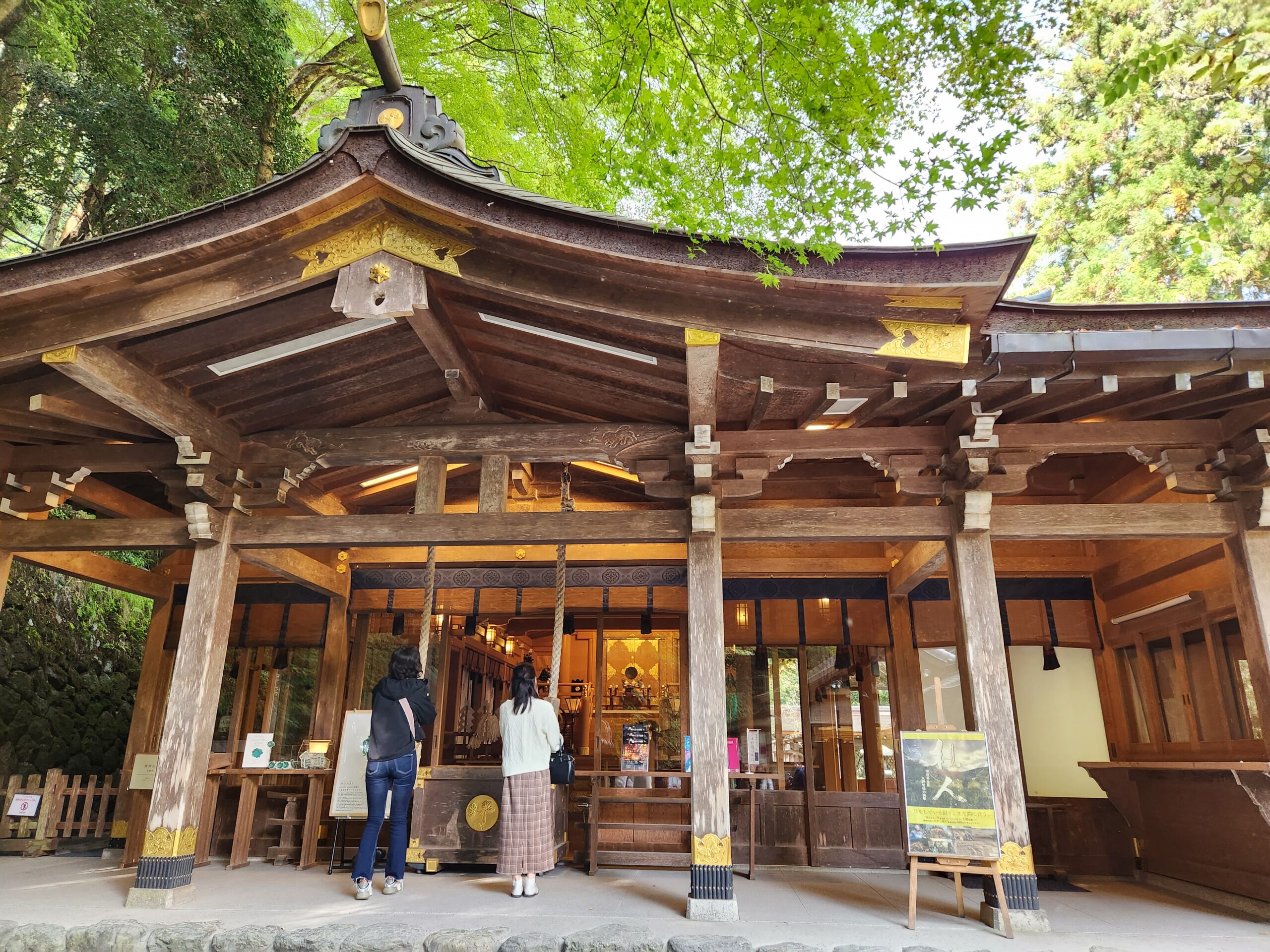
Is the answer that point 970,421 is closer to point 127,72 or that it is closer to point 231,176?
point 231,176

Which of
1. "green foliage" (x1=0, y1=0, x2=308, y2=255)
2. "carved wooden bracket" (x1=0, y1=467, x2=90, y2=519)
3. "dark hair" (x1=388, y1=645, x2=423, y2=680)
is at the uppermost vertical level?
"green foliage" (x1=0, y1=0, x2=308, y2=255)

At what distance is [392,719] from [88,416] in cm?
296

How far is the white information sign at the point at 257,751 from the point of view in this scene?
6.94m

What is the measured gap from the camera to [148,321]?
4648 millimetres

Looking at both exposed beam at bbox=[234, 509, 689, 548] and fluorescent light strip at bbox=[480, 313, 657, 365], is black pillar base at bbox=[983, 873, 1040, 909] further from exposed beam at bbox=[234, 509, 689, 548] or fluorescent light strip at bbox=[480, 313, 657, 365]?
fluorescent light strip at bbox=[480, 313, 657, 365]

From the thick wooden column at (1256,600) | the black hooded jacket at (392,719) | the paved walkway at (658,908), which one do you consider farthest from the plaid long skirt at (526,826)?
the thick wooden column at (1256,600)

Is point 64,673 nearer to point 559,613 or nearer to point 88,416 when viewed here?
point 88,416

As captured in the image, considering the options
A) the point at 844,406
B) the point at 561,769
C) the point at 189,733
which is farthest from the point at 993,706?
the point at 189,733

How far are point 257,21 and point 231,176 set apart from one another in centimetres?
209

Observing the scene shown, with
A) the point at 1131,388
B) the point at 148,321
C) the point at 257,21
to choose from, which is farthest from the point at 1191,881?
the point at 257,21

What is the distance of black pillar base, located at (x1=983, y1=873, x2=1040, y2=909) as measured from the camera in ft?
15.5

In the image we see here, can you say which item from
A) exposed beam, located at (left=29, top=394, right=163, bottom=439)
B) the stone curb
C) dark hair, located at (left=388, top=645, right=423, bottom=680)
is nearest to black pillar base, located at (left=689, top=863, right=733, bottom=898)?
the stone curb

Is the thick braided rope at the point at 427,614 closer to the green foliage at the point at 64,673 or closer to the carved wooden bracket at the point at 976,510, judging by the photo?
the carved wooden bracket at the point at 976,510

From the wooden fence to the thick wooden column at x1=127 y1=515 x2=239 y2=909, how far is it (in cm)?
303
